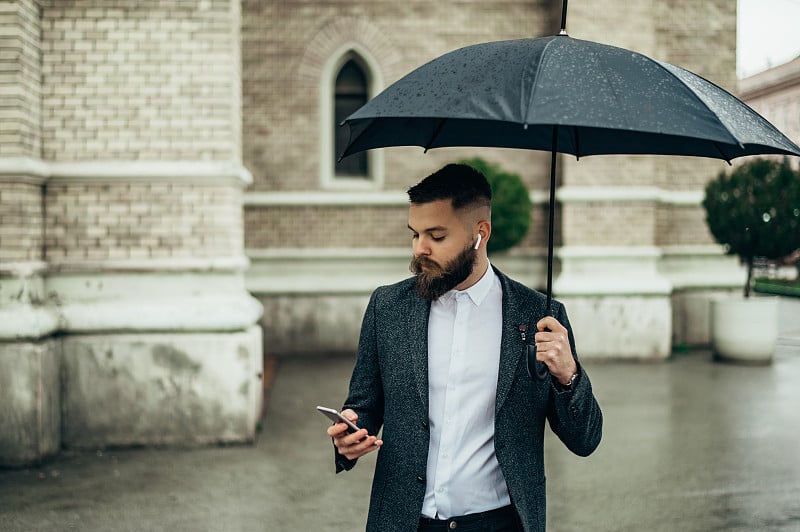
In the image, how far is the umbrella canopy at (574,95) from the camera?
240 centimetres

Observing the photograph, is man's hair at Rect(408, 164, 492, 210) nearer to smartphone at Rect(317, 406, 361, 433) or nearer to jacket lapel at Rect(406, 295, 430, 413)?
jacket lapel at Rect(406, 295, 430, 413)

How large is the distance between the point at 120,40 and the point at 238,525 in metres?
4.19

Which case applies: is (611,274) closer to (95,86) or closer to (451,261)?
(95,86)

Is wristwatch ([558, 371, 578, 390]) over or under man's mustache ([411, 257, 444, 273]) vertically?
under

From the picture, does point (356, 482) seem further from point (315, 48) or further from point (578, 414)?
point (315, 48)

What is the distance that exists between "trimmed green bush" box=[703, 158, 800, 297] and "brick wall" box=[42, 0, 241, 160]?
7069 mm

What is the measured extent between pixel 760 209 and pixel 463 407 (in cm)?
957

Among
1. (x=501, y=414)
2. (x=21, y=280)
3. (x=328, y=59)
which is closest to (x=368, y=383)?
(x=501, y=414)

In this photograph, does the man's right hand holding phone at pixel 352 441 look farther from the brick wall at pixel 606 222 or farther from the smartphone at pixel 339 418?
the brick wall at pixel 606 222

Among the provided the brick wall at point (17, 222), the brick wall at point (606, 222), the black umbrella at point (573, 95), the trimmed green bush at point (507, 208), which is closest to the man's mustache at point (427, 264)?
the black umbrella at point (573, 95)

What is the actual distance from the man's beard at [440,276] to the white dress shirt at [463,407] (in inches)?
4.2

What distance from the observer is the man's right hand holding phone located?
2.46 meters

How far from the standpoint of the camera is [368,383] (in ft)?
8.96

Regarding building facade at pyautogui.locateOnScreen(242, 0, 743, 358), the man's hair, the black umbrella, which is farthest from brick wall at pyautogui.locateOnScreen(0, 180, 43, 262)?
building facade at pyautogui.locateOnScreen(242, 0, 743, 358)
